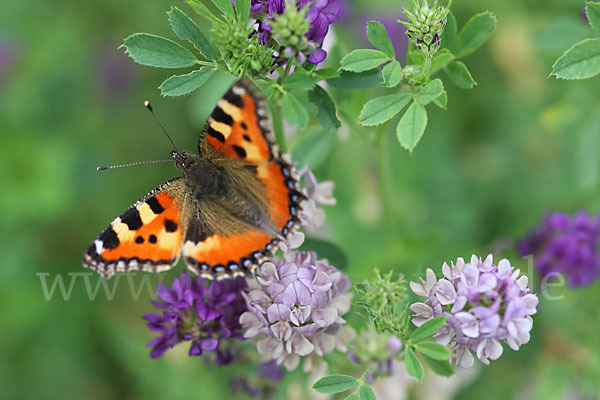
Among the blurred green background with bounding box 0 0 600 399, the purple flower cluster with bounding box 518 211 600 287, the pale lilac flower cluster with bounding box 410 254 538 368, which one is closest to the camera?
the pale lilac flower cluster with bounding box 410 254 538 368

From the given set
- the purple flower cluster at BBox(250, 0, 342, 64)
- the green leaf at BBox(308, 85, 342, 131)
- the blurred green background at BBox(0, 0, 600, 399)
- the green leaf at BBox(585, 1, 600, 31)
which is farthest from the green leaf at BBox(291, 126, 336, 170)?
the green leaf at BBox(585, 1, 600, 31)

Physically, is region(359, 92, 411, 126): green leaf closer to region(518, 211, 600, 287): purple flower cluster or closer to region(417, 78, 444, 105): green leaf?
region(417, 78, 444, 105): green leaf

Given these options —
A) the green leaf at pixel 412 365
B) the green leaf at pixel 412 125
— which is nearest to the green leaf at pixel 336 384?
the green leaf at pixel 412 365

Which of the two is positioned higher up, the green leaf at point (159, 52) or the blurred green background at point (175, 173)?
the green leaf at point (159, 52)

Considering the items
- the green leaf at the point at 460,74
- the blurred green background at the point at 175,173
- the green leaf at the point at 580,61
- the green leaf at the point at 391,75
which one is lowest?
the blurred green background at the point at 175,173

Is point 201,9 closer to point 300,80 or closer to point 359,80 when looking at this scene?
point 300,80

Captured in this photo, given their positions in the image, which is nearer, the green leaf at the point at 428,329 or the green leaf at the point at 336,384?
the green leaf at the point at 428,329

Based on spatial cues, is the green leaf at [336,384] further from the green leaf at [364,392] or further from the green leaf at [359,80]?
the green leaf at [359,80]
